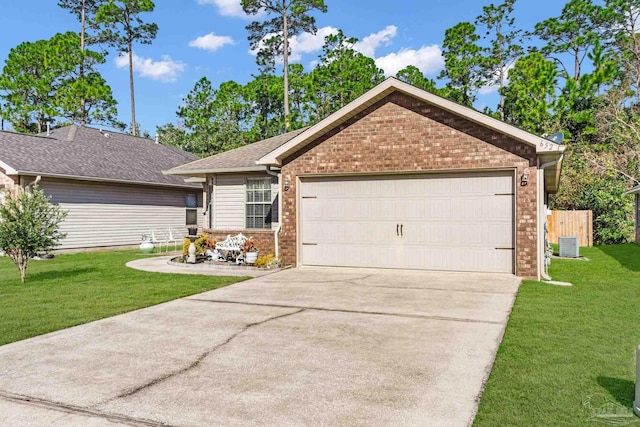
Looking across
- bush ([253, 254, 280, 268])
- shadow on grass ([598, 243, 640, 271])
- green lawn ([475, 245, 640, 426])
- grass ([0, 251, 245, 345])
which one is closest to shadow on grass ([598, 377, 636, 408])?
green lawn ([475, 245, 640, 426])

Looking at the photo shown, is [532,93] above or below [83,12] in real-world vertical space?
below

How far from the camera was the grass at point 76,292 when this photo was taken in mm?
6598

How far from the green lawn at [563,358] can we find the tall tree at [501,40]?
103ft

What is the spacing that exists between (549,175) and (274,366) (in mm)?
11401

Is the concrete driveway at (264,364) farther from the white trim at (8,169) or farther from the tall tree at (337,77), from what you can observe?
the tall tree at (337,77)

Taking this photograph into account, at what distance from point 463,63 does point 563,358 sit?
35.0m

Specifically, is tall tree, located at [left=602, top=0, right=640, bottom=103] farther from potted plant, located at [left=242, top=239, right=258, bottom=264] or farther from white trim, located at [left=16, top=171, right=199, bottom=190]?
potted plant, located at [left=242, top=239, right=258, bottom=264]

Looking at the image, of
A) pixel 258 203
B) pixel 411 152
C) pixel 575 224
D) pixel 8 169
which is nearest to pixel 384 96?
pixel 411 152

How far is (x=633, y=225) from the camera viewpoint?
2156cm

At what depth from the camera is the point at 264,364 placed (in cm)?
475

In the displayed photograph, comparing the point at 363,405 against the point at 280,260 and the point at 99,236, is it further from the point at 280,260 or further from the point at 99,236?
the point at 99,236

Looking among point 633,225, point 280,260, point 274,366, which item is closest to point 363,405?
point 274,366

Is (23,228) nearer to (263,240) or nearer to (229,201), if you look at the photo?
(263,240)

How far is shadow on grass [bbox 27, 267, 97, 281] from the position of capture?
1100cm
